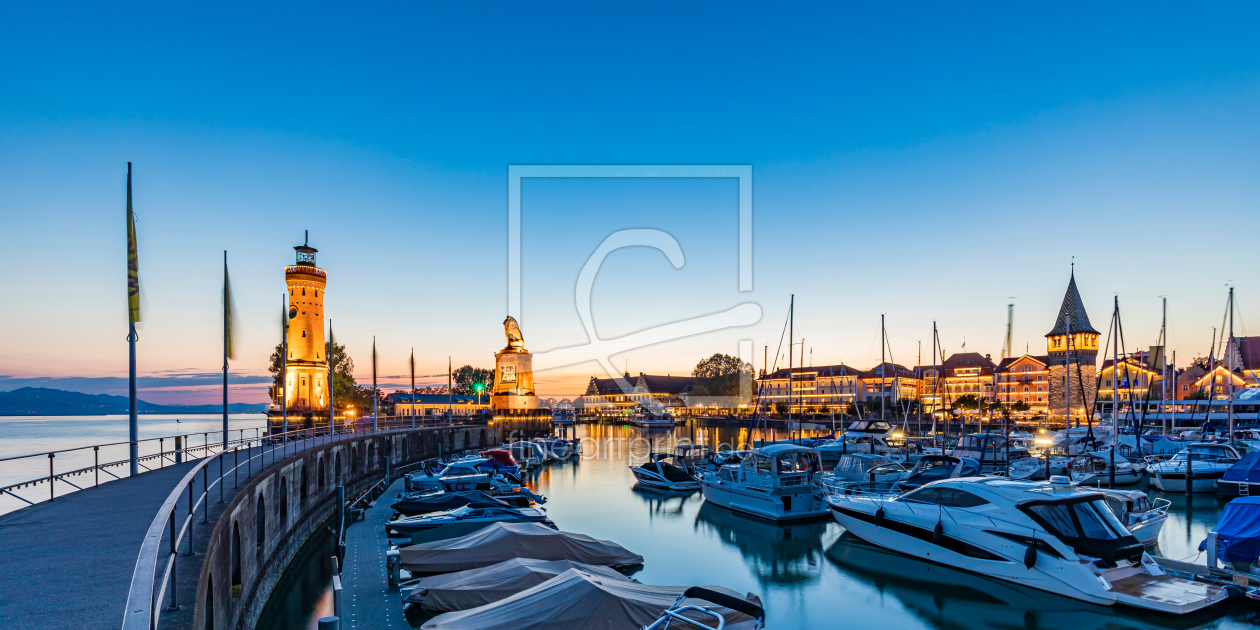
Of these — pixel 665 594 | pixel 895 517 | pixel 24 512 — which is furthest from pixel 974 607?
pixel 24 512

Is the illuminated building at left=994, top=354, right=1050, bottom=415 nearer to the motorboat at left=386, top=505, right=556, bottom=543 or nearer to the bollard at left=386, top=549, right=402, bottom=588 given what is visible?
the motorboat at left=386, top=505, right=556, bottom=543

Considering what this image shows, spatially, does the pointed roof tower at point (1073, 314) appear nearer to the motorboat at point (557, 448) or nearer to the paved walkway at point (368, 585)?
the motorboat at point (557, 448)

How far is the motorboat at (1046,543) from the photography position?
59.6 feet

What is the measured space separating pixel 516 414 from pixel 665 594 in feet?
249

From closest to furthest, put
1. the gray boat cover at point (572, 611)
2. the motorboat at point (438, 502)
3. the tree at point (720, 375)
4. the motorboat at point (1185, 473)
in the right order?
the gray boat cover at point (572, 611)
the motorboat at point (438, 502)
the motorboat at point (1185, 473)
the tree at point (720, 375)

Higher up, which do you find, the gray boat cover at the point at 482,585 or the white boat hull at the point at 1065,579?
the gray boat cover at the point at 482,585

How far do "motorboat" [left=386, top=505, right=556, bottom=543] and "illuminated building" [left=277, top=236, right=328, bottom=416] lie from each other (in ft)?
144

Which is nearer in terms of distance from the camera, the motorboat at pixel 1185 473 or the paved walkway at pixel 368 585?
the paved walkway at pixel 368 585

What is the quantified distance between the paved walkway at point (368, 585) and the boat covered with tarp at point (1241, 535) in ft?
71.1

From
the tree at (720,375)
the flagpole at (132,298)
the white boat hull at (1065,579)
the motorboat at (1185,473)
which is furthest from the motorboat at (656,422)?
the flagpole at (132,298)

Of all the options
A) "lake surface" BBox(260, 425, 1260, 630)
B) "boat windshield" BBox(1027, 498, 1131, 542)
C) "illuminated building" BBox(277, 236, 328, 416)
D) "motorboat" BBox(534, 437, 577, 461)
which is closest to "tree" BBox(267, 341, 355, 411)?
"illuminated building" BBox(277, 236, 328, 416)

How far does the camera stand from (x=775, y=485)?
32312 mm

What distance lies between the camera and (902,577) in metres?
22.5

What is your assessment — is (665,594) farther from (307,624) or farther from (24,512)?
(24,512)
